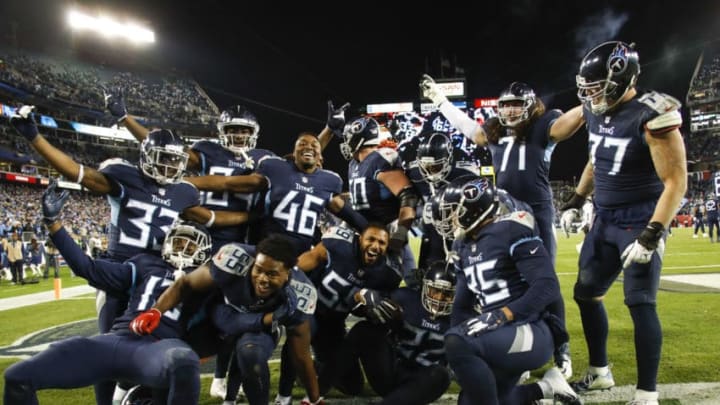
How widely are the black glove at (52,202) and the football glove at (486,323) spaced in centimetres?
271

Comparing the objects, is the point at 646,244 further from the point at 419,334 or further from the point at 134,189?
the point at 134,189

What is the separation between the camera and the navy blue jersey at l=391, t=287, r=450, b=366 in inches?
142

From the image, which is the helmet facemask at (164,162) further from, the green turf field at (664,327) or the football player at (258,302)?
the green turf field at (664,327)

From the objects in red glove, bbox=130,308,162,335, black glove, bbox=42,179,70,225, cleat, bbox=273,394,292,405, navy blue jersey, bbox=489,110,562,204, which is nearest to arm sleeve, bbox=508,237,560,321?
navy blue jersey, bbox=489,110,562,204

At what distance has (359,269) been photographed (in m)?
4.04

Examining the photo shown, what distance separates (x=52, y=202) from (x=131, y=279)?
2.35 feet

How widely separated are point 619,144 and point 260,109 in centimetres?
4836

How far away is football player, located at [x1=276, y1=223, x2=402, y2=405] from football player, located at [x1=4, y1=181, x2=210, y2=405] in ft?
3.31

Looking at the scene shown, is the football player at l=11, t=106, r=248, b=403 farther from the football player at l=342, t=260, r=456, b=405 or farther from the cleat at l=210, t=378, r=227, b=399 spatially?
the football player at l=342, t=260, r=456, b=405

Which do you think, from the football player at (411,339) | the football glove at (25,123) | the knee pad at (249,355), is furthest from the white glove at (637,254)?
the football glove at (25,123)

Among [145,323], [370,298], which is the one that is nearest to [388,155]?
[370,298]

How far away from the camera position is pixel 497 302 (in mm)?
2904

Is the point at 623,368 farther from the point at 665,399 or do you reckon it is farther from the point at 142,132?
the point at 142,132

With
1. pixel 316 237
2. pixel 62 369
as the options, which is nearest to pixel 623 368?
pixel 316 237
